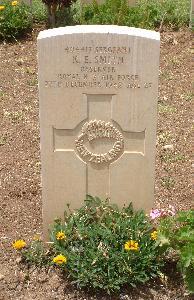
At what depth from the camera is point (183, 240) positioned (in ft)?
11.7

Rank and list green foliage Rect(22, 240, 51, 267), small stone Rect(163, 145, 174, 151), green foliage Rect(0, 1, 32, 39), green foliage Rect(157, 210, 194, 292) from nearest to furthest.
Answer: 1. green foliage Rect(157, 210, 194, 292)
2. green foliage Rect(22, 240, 51, 267)
3. small stone Rect(163, 145, 174, 151)
4. green foliage Rect(0, 1, 32, 39)

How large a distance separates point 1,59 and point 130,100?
4.19 m

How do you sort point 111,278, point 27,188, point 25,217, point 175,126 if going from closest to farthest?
point 111,278 → point 25,217 → point 27,188 → point 175,126

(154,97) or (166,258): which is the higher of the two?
(154,97)

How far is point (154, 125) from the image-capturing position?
3.76 metres

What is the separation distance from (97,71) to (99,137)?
42cm

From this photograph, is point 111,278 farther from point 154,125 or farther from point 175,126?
point 175,126

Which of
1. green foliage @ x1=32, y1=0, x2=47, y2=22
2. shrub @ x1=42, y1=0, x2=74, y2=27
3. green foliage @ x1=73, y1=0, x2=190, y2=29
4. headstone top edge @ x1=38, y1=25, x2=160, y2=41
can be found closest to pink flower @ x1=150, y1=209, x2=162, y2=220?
headstone top edge @ x1=38, y1=25, x2=160, y2=41

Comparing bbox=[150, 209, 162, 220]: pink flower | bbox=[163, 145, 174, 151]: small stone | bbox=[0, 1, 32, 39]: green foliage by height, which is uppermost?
bbox=[0, 1, 32, 39]: green foliage

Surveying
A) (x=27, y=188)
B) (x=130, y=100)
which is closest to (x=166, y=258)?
(x=130, y=100)

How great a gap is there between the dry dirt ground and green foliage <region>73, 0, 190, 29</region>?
0.85 ft

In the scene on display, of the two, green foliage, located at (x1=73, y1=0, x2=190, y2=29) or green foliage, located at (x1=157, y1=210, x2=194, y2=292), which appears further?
green foliage, located at (x1=73, y1=0, x2=190, y2=29)

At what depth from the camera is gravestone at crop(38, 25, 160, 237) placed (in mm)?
3586

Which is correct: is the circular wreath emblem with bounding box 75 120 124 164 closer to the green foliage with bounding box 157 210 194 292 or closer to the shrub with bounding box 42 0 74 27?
the green foliage with bounding box 157 210 194 292
